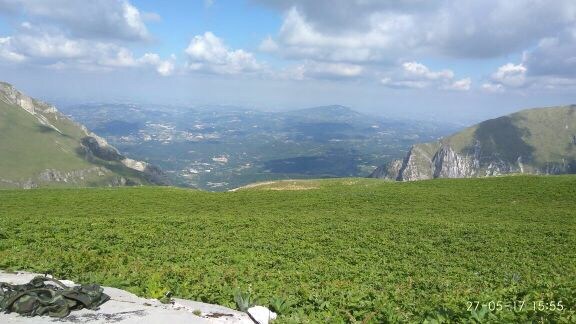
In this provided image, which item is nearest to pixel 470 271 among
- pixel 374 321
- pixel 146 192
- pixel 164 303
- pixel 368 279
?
pixel 368 279

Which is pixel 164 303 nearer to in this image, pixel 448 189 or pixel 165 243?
pixel 165 243

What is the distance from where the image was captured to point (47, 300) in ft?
34.4

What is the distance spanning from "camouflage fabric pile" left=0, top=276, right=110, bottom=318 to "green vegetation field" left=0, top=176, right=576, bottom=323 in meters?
2.09

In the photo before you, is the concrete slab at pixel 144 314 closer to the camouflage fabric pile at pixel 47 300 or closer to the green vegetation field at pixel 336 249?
the camouflage fabric pile at pixel 47 300

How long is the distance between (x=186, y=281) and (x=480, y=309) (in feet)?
33.3

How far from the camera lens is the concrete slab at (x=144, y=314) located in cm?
1016

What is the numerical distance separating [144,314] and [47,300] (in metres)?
2.40

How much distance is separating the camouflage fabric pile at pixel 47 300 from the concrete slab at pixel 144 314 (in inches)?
5.8

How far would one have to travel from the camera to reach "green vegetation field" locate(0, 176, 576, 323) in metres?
13.5

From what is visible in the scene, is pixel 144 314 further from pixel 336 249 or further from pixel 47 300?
pixel 336 249

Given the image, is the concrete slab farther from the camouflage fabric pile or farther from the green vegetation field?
the green vegetation field

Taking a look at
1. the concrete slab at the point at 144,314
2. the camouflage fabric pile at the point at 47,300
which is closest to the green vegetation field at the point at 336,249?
the concrete slab at the point at 144,314

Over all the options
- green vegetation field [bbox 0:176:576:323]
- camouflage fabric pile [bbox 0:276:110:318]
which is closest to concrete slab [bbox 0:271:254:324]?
camouflage fabric pile [bbox 0:276:110:318]

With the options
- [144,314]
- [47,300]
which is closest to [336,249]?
[144,314]
